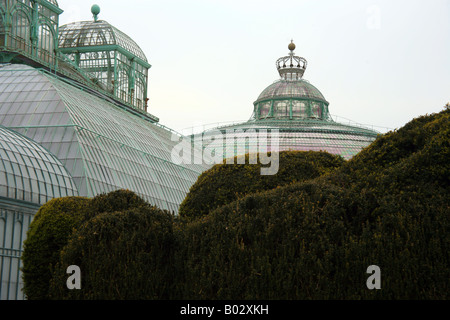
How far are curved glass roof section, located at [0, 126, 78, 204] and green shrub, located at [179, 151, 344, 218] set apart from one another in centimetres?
770

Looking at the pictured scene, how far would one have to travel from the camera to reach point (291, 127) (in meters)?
78.9

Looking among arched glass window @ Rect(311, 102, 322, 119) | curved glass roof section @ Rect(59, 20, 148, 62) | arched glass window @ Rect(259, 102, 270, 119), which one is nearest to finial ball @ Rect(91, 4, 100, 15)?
curved glass roof section @ Rect(59, 20, 148, 62)

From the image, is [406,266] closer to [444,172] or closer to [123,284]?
[444,172]

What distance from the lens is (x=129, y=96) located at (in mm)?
53219

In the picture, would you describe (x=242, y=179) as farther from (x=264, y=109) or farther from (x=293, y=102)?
(x=264, y=109)

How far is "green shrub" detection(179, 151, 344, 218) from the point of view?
21.7m

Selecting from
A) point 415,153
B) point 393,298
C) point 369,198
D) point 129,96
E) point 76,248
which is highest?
point 129,96

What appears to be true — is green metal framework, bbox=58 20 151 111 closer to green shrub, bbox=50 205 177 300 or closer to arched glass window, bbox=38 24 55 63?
arched glass window, bbox=38 24 55 63

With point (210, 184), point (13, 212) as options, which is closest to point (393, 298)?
point (210, 184)

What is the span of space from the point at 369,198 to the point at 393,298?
321 cm

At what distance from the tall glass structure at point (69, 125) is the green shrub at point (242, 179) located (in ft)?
24.9

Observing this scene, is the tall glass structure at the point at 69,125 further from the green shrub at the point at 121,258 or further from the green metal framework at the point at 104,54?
the green shrub at the point at 121,258

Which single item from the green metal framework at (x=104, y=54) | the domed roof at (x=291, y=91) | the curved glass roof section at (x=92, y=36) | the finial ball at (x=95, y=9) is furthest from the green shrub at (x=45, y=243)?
the domed roof at (x=291, y=91)

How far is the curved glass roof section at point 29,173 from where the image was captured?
2561 cm
